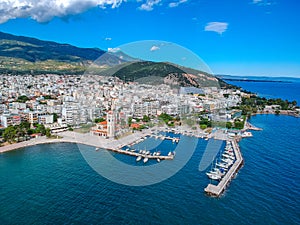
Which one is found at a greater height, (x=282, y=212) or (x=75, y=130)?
(x=75, y=130)

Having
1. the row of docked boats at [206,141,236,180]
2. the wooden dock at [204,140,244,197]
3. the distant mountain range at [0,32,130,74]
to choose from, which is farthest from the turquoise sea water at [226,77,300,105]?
the distant mountain range at [0,32,130,74]

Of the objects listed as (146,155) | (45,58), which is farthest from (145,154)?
(45,58)

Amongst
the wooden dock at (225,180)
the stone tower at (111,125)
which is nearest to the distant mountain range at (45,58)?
the stone tower at (111,125)

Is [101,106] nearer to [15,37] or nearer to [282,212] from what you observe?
[282,212]

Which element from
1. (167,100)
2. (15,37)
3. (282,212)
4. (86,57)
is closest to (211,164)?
(282,212)

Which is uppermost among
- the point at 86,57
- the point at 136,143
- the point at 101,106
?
the point at 86,57

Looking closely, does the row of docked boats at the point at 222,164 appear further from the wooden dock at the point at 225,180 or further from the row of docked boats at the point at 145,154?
the row of docked boats at the point at 145,154

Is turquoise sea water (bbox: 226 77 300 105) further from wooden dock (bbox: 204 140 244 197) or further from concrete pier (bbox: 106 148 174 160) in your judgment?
concrete pier (bbox: 106 148 174 160)
